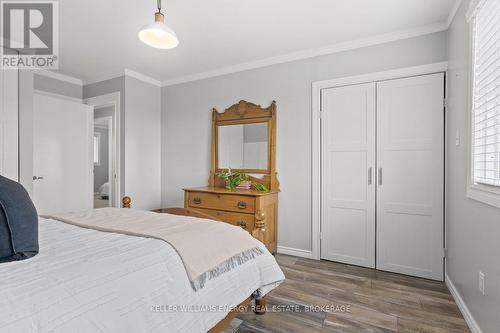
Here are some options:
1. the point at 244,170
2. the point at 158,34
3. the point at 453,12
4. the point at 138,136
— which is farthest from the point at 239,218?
the point at 453,12

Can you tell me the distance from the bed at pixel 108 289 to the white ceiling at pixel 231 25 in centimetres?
195

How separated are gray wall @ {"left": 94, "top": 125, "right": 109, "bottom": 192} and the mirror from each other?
4364 mm

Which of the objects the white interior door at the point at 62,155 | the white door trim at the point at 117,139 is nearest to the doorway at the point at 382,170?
the white door trim at the point at 117,139

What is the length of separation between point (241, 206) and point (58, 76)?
3.41 metres

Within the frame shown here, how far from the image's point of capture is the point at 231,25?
8.61 ft

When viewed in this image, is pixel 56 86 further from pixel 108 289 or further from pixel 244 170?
pixel 108 289

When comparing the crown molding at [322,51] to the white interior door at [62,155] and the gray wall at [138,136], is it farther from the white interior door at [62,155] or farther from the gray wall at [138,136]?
the white interior door at [62,155]

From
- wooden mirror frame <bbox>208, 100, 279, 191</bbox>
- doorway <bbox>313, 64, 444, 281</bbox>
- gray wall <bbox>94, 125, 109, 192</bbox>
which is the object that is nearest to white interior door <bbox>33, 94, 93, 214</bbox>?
wooden mirror frame <bbox>208, 100, 279, 191</bbox>

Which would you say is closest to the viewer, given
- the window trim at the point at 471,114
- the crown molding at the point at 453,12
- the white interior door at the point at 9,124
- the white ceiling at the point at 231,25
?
the window trim at the point at 471,114

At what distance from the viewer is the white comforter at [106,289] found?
2.64ft

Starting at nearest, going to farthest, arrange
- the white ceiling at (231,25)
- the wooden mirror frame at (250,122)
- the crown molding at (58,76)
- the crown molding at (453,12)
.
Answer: the crown molding at (453,12)
the white ceiling at (231,25)
the wooden mirror frame at (250,122)
the crown molding at (58,76)

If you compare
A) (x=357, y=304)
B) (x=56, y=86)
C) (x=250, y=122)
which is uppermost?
(x=56, y=86)

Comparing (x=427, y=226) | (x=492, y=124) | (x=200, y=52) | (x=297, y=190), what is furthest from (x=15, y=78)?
(x=427, y=226)

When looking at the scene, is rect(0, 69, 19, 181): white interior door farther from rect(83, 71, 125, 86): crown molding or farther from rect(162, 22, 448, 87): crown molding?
rect(162, 22, 448, 87): crown molding
